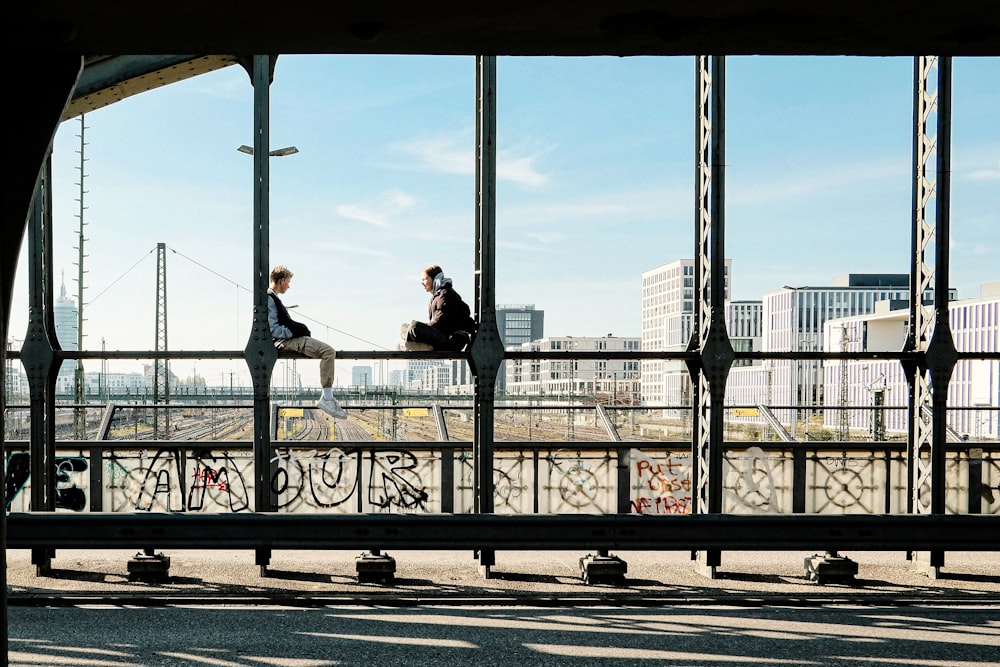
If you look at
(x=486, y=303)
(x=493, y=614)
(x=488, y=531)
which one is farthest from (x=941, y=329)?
(x=488, y=531)

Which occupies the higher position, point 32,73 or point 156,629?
point 32,73

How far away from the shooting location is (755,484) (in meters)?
10.3

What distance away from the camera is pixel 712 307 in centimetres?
848

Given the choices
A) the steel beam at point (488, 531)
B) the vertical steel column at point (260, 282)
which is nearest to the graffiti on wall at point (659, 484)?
the vertical steel column at point (260, 282)

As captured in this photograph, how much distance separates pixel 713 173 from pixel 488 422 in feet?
11.3

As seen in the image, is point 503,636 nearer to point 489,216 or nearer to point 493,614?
point 493,614

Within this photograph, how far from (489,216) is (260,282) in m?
2.43

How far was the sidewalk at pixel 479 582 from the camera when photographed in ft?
21.9

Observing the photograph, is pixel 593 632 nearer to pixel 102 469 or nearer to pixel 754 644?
pixel 754 644

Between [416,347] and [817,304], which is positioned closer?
[416,347]

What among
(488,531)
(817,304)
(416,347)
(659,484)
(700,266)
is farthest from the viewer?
(817,304)

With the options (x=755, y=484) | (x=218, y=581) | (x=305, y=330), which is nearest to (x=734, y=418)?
(x=755, y=484)

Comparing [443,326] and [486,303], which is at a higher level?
[486,303]

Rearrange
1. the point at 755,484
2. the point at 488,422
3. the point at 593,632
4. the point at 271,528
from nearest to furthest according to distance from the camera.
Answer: the point at 271,528 < the point at 593,632 < the point at 488,422 < the point at 755,484
